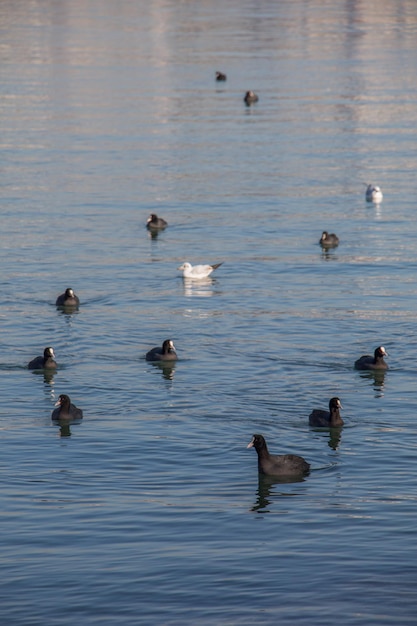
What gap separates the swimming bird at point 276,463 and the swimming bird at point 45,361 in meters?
8.16

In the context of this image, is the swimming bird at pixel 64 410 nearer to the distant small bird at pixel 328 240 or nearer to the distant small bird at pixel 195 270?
the distant small bird at pixel 195 270

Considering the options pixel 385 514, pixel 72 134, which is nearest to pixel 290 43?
pixel 72 134

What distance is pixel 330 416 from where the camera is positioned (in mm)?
27609

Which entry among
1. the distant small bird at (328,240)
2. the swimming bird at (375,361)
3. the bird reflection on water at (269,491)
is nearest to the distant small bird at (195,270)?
the distant small bird at (328,240)

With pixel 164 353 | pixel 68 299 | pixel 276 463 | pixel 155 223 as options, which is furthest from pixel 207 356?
pixel 155 223

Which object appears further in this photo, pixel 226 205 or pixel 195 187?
pixel 195 187

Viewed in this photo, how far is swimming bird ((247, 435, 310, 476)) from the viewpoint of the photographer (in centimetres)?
2497

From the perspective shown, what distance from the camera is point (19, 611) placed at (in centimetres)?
1989

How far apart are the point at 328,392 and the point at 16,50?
86338 millimetres

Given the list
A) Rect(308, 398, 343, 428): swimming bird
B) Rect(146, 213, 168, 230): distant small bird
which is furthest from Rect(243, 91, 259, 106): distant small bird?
Rect(308, 398, 343, 428): swimming bird

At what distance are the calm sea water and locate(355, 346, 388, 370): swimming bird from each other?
327mm

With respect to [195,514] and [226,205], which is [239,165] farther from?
[195,514]

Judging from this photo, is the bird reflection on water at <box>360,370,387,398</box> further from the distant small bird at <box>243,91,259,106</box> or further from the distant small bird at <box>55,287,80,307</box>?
the distant small bird at <box>243,91,259,106</box>

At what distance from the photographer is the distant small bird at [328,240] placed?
Answer: 45.7 metres
